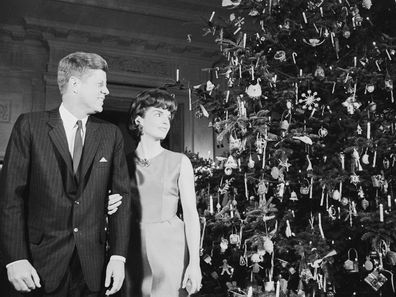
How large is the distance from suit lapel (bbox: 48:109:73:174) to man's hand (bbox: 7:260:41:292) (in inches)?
15.5

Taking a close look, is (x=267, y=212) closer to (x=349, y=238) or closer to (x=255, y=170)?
(x=255, y=170)

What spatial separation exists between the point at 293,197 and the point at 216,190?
74 centimetres

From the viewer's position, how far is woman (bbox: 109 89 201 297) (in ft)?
8.04

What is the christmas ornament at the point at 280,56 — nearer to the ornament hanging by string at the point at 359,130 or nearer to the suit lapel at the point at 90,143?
the ornament hanging by string at the point at 359,130

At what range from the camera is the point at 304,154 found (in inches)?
153

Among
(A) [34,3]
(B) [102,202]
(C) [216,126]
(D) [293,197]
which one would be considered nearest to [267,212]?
(D) [293,197]

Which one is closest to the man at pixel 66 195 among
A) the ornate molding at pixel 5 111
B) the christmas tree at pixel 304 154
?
the christmas tree at pixel 304 154

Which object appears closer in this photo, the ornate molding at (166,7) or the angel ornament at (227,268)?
the angel ornament at (227,268)

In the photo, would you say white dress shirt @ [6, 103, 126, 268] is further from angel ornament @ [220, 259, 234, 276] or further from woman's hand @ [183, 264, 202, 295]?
angel ornament @ [220, 259, 234, 276]

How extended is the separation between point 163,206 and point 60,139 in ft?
2.35

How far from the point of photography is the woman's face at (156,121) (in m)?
2.60

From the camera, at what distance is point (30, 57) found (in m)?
8.27

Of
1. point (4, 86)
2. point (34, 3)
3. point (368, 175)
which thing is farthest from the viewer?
point (4, 86)

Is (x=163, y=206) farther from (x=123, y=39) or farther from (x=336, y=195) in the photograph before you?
(x=123, y=39)
